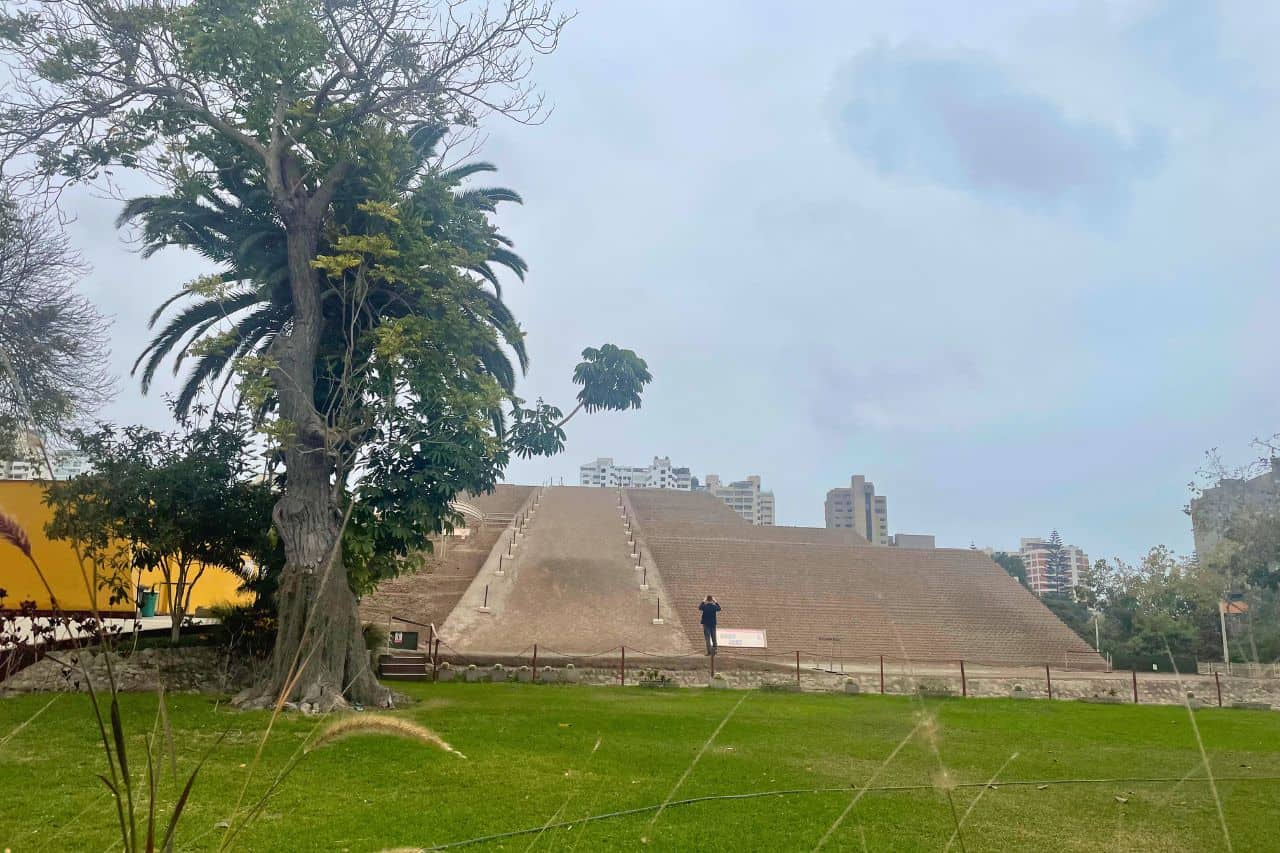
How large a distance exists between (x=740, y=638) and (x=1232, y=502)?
1214cm

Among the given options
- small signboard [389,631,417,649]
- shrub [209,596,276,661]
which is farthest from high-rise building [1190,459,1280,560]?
shrub [209,596,276,661]

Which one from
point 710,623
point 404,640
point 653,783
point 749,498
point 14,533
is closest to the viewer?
point 14,533

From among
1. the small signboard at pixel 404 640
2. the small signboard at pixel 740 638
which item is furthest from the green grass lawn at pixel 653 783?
the small signboard at pixel 740 638

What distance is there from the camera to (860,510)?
3930 inches

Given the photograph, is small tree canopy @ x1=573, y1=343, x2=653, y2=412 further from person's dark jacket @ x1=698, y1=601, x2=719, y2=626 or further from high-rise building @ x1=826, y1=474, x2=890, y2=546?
high-rise building @ x1=826, y1=474, x2=890, y2=546

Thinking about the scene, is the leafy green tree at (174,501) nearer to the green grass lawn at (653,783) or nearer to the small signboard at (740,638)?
the green grass lawn at (653,783)

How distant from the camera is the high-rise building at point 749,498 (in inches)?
5452

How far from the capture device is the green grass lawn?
5.68m

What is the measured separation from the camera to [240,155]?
1398cm

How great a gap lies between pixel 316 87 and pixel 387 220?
2.17m

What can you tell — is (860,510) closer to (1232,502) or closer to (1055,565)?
(1055,565)

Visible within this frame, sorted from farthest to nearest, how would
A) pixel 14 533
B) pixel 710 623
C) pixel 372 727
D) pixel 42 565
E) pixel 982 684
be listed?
1. pixel 710 623
2. pixel 42 565
3. pixel 982 684
4. pixel 372 727
5. pixel 14 533

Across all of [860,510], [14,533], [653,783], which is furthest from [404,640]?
[860,510]

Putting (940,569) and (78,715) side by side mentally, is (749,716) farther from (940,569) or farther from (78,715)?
(940,569)
